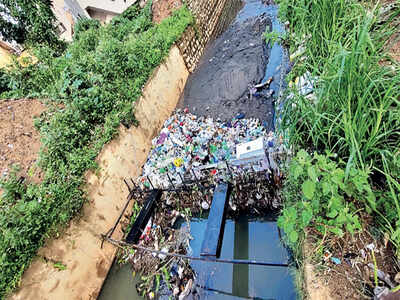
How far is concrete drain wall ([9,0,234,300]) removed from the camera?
2656 mm

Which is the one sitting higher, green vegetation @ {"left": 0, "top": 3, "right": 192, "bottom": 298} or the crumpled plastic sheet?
green vegetation @ {"left": 0, "top": 3, "right": 192, "bottom": 298}

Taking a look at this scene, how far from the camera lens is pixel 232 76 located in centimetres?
544

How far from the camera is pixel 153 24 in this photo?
6812mm

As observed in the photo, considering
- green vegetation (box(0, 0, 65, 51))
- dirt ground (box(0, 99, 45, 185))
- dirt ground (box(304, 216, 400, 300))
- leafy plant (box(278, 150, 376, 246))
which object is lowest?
dirt ground (box(304, 216, 400, 300))

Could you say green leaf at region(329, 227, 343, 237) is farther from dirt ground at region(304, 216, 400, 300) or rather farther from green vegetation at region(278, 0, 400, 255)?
dirt ground at region(304, 216, 400, 300)

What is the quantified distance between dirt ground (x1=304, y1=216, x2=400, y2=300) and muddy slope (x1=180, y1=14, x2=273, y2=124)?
2978mm

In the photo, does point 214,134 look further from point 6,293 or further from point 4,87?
point 4,87

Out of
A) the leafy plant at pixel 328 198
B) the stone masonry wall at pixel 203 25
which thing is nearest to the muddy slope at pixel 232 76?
the stone masonry wall at pixel 203 25

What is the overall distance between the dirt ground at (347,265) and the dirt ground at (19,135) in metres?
3.63

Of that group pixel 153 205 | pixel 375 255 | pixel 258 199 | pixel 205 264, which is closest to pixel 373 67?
pixel 375 255

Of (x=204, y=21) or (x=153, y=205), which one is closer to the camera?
(x=153, y=205)

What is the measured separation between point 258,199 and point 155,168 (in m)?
1.90

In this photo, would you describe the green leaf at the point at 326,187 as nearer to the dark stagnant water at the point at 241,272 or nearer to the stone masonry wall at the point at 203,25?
the dark stagnant water at the point at 241,272

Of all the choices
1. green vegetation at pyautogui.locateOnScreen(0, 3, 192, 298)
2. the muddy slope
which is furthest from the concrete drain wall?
the muddy slope
